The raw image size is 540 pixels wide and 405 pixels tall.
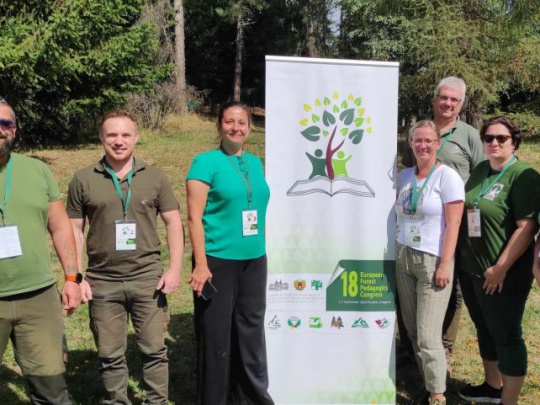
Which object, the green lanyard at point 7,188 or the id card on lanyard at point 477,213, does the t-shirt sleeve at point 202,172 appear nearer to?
the green lanyard at point 7,188

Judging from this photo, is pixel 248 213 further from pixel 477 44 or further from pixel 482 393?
pixel 477 44

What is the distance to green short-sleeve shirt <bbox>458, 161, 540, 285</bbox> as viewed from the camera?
115 inches

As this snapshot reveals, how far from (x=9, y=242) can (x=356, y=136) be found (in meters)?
2.02

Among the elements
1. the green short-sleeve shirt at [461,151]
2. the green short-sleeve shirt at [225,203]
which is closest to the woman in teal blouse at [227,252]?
the green short-sleeve shirt at [225,203]

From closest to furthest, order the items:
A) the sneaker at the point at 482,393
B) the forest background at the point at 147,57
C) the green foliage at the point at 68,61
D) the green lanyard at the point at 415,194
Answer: the green lanyard at the point at 415,194
the sneaker at the point at 482,393
the green foliage at the point at 68,61
the forest background at the point at 147,57

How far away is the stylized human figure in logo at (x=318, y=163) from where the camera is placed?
3.34 metres

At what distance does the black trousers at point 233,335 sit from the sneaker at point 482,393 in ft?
4.55

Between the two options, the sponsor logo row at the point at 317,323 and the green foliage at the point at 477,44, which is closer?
the sponsor logo row at the point at 317,323

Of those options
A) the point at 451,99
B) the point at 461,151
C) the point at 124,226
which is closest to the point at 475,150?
the point at 461,151

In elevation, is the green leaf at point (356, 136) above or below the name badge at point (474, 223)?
above

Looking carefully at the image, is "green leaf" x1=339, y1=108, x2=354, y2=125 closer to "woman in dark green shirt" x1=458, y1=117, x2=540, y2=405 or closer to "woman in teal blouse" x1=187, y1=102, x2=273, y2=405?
"woman in teal blouse" x1=187, y1=102, x2=273, y2=405

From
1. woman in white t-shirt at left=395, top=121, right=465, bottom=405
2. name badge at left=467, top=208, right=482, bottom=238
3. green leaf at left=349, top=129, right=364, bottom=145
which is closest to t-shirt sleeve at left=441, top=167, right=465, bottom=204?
woman in white t-shirt at left=395, top=121, right=465, bottom=405

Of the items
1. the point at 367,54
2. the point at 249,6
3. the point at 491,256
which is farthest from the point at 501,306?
the point at 249,6

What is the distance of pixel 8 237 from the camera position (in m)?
2.47
